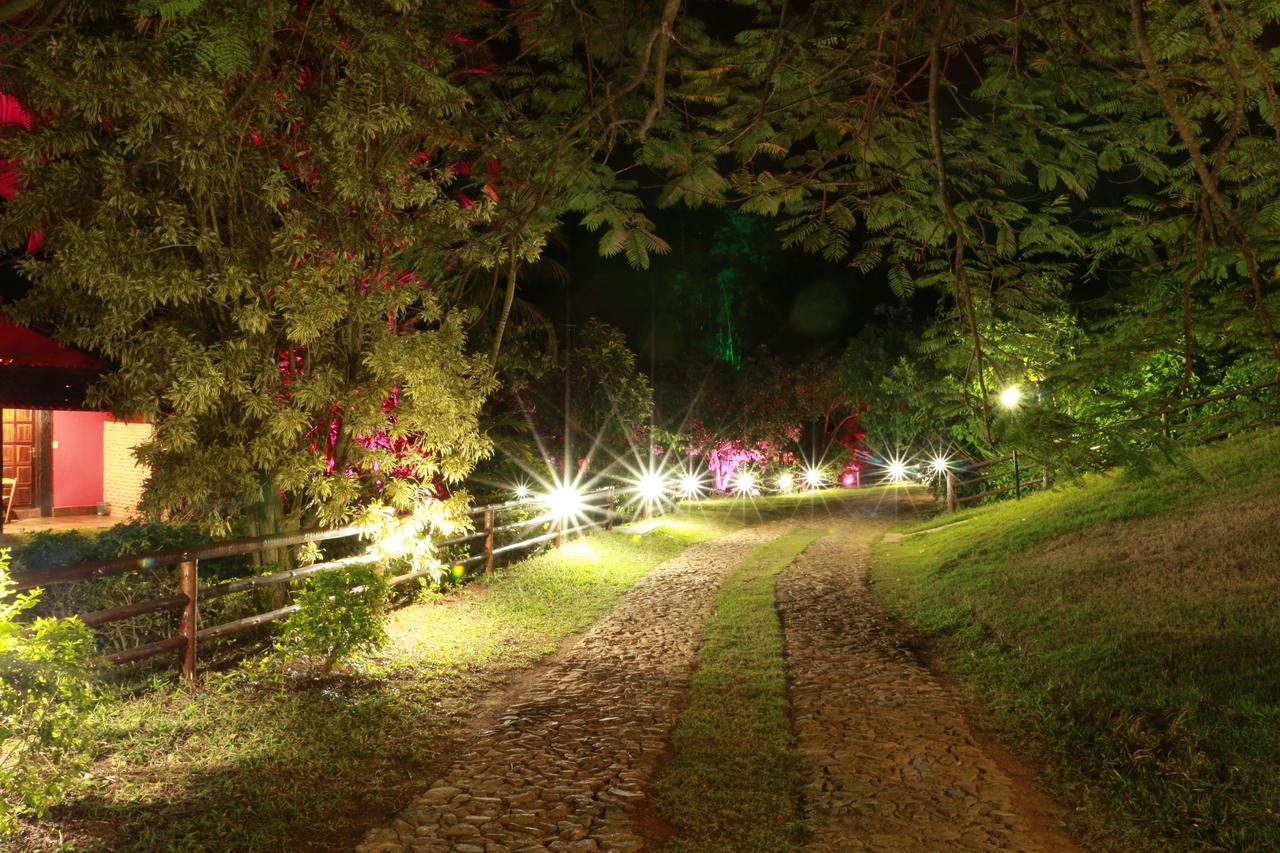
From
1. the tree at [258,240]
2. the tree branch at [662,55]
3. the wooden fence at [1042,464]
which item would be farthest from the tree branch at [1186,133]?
the tree at [258,240]

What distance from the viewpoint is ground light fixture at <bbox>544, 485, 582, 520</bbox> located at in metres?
16.3

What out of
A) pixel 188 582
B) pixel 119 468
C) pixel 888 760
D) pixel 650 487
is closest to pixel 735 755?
pixel 888 760

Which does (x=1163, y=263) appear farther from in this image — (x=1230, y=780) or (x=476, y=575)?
(x=476, y=575)

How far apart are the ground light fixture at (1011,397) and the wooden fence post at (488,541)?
8738 mm

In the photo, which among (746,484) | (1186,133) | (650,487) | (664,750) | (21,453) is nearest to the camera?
(1186,133)

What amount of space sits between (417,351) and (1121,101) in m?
6.40

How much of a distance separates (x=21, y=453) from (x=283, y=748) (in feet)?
46.3

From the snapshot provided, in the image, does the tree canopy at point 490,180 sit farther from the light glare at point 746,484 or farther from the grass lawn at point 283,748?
the light glare at point 746,484

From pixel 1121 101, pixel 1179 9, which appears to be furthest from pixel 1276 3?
pixel 1121 101

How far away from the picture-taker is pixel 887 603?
11.8 meters

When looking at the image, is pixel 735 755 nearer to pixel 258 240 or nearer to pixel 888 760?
pixel 888 760

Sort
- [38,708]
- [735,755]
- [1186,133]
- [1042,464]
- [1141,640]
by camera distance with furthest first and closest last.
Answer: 1. [1141,640]
2. [735,755]
3. [1042,464]
4. [38,708]
5. [1186,133]

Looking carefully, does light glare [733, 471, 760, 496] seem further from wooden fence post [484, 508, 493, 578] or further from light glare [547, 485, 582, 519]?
wooden fence post [484, 508, 493, 578]

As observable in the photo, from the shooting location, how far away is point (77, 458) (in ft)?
56.1
